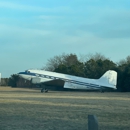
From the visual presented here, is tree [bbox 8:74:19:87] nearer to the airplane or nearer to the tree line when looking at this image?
the tree line

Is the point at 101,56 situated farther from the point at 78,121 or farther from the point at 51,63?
the point at 78,121

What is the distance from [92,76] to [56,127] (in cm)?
6567

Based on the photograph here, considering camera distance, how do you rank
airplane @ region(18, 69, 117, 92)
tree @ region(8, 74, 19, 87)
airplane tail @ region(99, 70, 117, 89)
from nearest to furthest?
1. airplane @ region(18, 69, 117, 92)
2. airplane tail @ region(99, 70, 117, 89)
3. tree @ region(8, 74, 19, 87)

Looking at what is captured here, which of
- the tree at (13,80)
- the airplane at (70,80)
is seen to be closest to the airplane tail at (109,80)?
the airplane at (70,80)

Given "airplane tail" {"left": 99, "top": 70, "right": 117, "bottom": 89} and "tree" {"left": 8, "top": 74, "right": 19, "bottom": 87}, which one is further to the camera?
"tree" {"left": 8, "top": 74, "right": 19, "bottom": 87}

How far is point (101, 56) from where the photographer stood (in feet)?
354

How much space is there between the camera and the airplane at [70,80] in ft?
191

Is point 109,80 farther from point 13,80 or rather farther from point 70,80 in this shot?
point 13,80

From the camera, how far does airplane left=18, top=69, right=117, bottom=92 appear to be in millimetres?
58250

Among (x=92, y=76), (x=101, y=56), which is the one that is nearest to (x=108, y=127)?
(x=92, y=76)

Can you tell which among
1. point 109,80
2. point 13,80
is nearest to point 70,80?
point 109,80

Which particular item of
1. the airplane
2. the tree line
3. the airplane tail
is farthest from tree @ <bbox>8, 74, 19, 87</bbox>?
the airplane tail

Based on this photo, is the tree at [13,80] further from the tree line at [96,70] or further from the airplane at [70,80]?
the airplane at [70,80]

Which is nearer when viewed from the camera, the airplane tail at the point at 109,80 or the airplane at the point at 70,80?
the airplane at the point at 70,80
